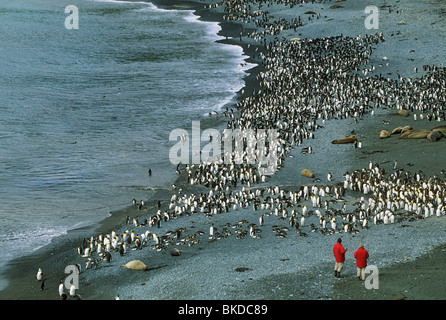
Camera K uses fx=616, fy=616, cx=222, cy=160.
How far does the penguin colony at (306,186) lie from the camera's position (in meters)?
25.5

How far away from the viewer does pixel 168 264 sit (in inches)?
906

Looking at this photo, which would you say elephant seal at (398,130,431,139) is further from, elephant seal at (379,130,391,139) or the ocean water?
the ocean water

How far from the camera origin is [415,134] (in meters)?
36.8

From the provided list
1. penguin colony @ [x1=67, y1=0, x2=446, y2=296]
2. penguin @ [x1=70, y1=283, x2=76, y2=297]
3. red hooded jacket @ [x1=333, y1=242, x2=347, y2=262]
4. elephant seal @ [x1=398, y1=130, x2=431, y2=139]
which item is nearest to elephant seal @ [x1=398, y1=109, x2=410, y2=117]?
penguin colony @ [x1=67, y1=0, x2=446, y2=296]

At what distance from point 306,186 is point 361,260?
1184 centimetres

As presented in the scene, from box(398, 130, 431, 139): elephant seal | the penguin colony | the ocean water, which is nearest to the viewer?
the penguin colony

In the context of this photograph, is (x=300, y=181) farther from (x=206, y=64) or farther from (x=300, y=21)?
(x=300, y=21)

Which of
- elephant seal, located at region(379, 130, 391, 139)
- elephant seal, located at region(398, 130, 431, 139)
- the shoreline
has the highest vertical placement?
elephant seal, located at region(398, 130, 431, 139)

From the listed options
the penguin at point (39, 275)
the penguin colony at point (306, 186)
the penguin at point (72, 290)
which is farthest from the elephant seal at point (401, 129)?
the penguin at point (72, 290)

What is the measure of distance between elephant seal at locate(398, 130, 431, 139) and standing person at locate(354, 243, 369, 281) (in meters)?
20.2

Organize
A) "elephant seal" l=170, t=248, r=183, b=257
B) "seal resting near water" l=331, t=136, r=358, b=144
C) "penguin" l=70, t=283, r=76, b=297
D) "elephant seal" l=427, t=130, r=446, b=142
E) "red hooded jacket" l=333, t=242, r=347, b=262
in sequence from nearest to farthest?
"red hooded jacket" l=333, t=242, r=347, b=262 → "penguin" l=70, t=283, r=76, b=297 → "elephant seal" l=170, t=248, r=183, b=257 → "elephant seal" l=427, t=130, r=446, b=142 → "seal resting near water" l=331, t=136, r=358, b=144

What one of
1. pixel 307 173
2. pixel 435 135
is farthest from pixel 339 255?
pixel 435 135

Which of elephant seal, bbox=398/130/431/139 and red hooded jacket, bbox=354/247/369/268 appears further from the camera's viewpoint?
elephant seal, bbox=398/130/431/139

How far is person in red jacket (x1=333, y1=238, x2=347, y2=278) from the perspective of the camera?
18.2 meters
